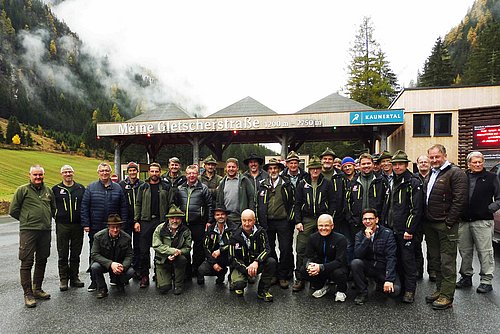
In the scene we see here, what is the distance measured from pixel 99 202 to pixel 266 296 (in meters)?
2.97

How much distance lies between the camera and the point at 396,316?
4320mm

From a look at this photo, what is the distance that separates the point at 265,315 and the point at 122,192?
10.2 ft

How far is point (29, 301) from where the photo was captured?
480cm

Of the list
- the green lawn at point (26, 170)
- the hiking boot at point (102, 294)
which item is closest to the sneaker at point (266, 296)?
the hiking boot at point (102, 294)

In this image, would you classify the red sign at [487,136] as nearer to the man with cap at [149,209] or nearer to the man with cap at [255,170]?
the man with cap at [255,170]

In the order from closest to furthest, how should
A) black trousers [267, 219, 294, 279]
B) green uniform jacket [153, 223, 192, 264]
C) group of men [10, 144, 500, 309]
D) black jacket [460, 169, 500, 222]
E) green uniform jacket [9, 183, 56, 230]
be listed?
group of men [10, 144, 500, 309]
green uniform jacket [9, 183, 56, 230]
black jacket [460, 169, 500, 222]
green uniform jacket [153, 223, 192, 264]
black trousers [267, 219, 294, 279]

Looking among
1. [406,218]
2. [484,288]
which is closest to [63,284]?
[406,218]

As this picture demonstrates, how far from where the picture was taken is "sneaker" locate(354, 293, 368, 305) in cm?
473

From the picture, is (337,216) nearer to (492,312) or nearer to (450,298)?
(450,298)

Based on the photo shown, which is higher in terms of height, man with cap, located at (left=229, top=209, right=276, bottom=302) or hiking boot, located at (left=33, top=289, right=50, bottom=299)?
man with cap, located at (left=229, top=209, right=276, bottom=302)

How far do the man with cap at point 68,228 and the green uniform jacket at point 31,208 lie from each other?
1.21ft

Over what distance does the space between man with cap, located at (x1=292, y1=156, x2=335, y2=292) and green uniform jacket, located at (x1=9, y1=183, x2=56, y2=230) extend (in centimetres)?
365

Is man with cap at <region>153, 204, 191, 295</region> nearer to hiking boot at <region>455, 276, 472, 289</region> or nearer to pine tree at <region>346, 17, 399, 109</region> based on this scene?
hiking boot at <region>455, 276, 472, 289</region>

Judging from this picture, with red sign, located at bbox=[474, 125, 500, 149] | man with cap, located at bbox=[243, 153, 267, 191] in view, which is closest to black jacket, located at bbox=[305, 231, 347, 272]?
man with cap, located at bbox=[243, 153, 267, 191]
